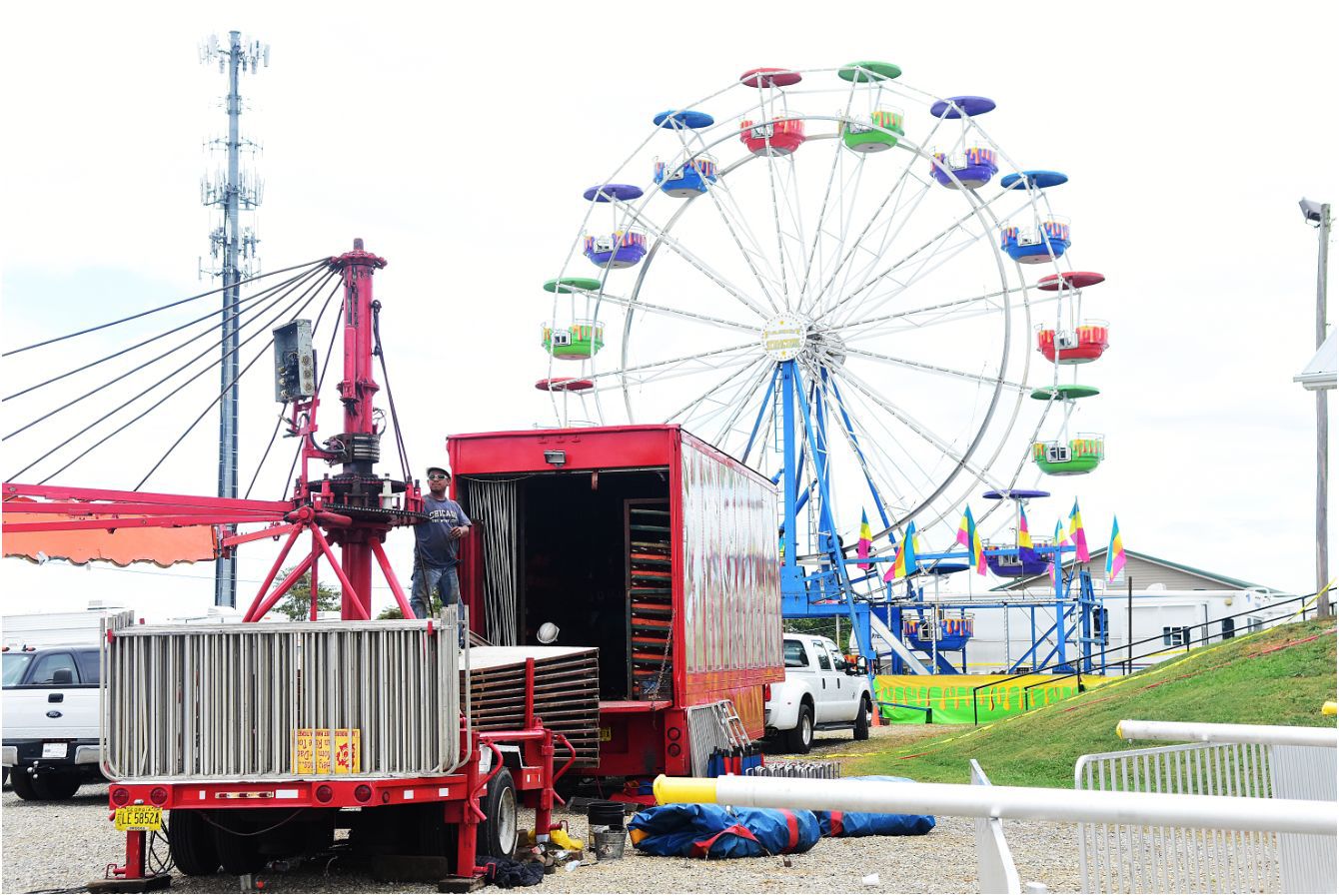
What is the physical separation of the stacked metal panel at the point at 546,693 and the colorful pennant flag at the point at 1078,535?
28.3 m

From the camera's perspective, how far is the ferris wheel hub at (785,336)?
106 ft

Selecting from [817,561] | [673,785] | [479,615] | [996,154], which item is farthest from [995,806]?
[817,561]

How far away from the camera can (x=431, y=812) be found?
881 centimetres

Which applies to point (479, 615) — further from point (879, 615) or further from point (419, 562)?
point (879, 615)

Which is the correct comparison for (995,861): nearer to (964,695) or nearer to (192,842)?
(192,842)

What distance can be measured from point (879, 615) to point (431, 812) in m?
28.0

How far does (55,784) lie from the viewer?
1602 cm

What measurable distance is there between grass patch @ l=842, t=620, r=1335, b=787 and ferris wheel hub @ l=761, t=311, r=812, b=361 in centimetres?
1388

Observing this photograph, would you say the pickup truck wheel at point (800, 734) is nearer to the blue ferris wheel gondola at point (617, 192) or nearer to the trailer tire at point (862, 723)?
the trailer tire at point (862, 723)

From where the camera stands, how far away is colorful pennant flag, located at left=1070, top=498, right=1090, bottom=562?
Result: 3775cm

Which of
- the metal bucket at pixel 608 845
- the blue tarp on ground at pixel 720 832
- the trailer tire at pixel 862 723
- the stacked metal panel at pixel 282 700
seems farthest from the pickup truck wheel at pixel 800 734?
the stacked metal panel at pixel 282 700

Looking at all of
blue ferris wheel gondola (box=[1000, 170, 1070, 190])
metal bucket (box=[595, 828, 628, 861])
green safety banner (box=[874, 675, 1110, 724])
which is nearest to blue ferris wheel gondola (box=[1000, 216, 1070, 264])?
blue ferris wheel gondola (box=[1000, 170, 1070, 190])

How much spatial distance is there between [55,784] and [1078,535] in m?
27.3

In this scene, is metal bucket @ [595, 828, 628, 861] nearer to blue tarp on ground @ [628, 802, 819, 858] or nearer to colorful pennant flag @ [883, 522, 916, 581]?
blue tarp on ground @ [628, 802, 819, 858]
